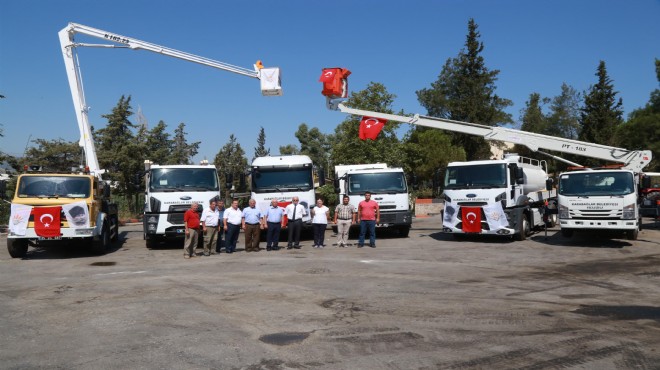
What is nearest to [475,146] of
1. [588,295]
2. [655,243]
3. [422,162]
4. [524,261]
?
[422,162]

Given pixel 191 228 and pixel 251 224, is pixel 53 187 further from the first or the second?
pixel 251 224

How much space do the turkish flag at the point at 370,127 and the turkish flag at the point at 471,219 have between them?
4989mm

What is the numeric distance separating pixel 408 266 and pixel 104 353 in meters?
7.63

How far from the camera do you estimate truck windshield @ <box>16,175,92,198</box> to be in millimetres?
13820

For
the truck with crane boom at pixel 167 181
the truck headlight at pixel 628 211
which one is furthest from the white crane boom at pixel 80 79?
the truck headlight at pixel 628 211

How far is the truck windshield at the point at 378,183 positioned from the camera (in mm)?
17828

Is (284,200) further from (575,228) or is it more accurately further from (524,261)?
(575,228)

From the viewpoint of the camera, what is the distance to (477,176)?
16.4 m

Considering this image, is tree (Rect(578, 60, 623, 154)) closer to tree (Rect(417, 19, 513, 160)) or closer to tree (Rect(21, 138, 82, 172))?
tree (Rect(417, 19, 513, 160))

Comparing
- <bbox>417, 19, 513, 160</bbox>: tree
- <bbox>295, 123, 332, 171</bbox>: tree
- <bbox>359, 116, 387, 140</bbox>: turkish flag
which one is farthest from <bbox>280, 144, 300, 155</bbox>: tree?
<bbox>359, 116, 387, 140</bbox>: turkish flag

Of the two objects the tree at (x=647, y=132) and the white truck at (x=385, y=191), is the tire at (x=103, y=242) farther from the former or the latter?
the tree at (x=647, y=132)

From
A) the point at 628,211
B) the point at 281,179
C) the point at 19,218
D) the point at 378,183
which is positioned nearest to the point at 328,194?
the point at 378,183

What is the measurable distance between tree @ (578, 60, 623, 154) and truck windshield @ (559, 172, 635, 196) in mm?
31237

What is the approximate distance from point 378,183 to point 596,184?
6881 millimetres
